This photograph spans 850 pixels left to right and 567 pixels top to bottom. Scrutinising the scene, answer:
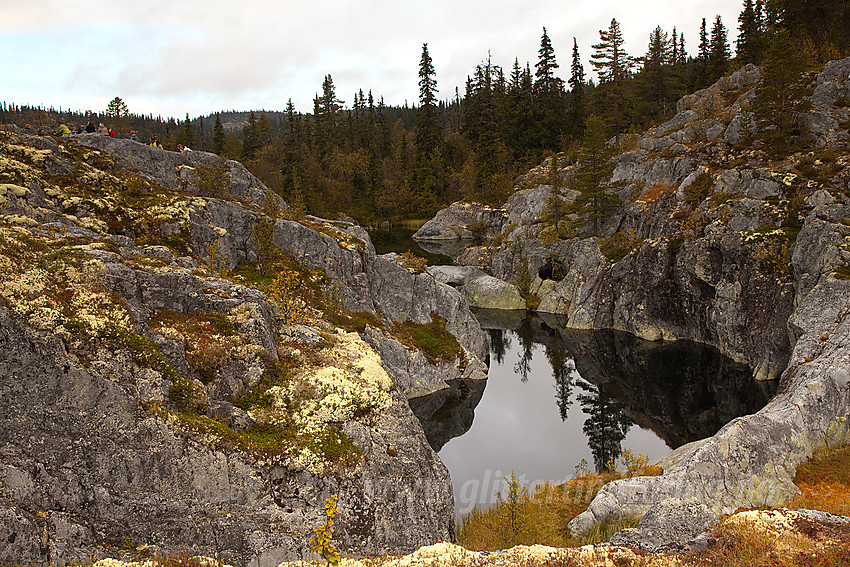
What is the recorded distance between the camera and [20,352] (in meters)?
13.5

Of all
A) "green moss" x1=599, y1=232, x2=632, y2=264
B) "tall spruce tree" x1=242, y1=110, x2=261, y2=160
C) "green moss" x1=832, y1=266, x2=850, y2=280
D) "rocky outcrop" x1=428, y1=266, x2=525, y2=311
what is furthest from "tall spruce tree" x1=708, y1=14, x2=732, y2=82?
"tall spruce tree" x1=242, y1=110, x2=261, y2=160

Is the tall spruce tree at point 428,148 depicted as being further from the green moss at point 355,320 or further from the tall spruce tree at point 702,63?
the green moss at point 355,320

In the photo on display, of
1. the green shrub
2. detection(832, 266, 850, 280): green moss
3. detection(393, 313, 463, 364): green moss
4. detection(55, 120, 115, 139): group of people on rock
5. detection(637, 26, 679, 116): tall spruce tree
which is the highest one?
detection(637, 26, 679, 116): tall spruce tree

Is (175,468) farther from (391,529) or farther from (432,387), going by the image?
(432,387)

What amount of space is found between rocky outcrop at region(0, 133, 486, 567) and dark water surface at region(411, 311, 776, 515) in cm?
891

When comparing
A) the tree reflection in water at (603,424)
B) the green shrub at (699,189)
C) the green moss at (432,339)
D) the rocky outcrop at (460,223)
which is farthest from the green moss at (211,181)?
the rocky outcrop at (460,223)

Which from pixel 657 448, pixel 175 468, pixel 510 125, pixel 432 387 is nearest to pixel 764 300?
pixel 657 448

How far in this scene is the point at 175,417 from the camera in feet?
47.3

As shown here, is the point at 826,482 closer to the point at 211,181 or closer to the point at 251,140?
the point at 211,181

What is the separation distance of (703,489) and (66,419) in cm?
2064

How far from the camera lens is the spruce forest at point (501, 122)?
62250mm

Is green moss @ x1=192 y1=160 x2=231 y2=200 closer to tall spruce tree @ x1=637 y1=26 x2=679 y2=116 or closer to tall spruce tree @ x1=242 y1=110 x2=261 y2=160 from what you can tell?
tall spruce tree @ x1=637 y1=26 x2=679 y2=116

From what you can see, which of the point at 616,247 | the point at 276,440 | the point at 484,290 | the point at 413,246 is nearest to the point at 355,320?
the point at 276,440

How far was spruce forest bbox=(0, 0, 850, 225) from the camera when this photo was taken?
62.2m
